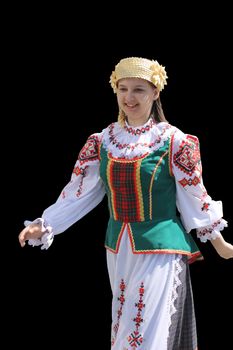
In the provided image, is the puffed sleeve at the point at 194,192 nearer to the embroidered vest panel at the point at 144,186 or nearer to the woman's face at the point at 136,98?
the embroidered vest panel at the point at 144,186

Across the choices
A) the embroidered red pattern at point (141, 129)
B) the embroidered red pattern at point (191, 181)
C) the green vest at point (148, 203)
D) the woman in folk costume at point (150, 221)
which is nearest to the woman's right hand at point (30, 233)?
the woman in folk costume at point (150, 221)

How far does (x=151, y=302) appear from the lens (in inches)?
135

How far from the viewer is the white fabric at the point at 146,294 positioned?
3412 millimetres

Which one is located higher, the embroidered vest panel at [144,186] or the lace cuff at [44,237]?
the embroidered vest panel at [144,186]

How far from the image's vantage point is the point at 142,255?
3492 mm

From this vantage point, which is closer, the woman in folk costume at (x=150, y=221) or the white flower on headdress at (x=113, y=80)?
the woman in folk costume at (x=150, y=221)

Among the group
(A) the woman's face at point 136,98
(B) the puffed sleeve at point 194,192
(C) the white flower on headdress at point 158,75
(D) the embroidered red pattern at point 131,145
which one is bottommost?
(B) the puffed sleeve at point 194,192

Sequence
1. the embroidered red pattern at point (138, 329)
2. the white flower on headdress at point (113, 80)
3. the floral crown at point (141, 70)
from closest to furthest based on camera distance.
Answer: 1. the embroidered red pattern at point (138, 329)
2. the floral crown at point (141, 70)
3. the white flower on headdress at point (113, 80)

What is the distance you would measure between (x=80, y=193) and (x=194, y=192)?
64 cm

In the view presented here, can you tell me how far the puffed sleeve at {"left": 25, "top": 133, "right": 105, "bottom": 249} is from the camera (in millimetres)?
3670

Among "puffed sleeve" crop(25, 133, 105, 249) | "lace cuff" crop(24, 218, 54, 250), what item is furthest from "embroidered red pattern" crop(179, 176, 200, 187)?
"lace cuff" crop(24, 218, 54, 250)

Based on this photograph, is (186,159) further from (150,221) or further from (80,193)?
(80,193)

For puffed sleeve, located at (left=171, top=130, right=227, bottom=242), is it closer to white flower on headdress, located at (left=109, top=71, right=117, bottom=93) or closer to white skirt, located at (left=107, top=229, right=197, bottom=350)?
white skirt, located at (left=107, top=229, right=197, bottom=350)

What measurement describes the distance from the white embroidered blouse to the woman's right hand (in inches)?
1.1
